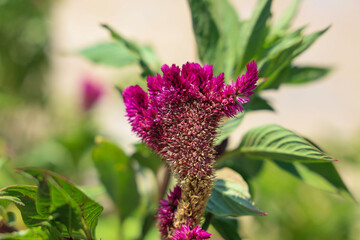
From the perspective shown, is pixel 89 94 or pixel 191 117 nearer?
pixel 191 117

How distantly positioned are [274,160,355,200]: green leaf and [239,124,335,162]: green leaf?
92 mm

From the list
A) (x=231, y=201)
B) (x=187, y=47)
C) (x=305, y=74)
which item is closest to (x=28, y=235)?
(x=231, y=201)

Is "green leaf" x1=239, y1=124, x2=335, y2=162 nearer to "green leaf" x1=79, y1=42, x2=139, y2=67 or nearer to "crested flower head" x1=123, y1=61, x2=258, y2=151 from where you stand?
"crested flower head" x1=123, y1=61, x2=258, y2=151

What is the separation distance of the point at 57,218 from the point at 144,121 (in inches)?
6.4

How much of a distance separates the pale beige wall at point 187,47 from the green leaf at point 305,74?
3871 millimetres

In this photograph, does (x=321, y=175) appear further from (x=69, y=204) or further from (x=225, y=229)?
(x=69, y=204)

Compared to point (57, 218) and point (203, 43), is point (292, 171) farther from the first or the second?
point (57, 218)

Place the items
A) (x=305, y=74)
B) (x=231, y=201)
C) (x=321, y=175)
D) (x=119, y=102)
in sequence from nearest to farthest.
Result: (x=231, y=201) < (x=321, y=175) < (x=305, y=74) < (x=119, y=102)

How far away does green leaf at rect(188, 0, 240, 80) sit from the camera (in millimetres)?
690

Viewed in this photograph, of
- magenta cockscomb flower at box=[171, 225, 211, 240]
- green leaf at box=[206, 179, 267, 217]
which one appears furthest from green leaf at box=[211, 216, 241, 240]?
magenta cockscomb flower at box=[171, 225, 211, 240]

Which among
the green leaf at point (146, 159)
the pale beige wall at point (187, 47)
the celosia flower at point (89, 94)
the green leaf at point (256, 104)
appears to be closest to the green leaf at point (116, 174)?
the green leaf at point (146, 159)

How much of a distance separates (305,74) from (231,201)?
381 mm

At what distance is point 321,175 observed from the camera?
0.69 meters

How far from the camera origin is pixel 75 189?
0.47m
